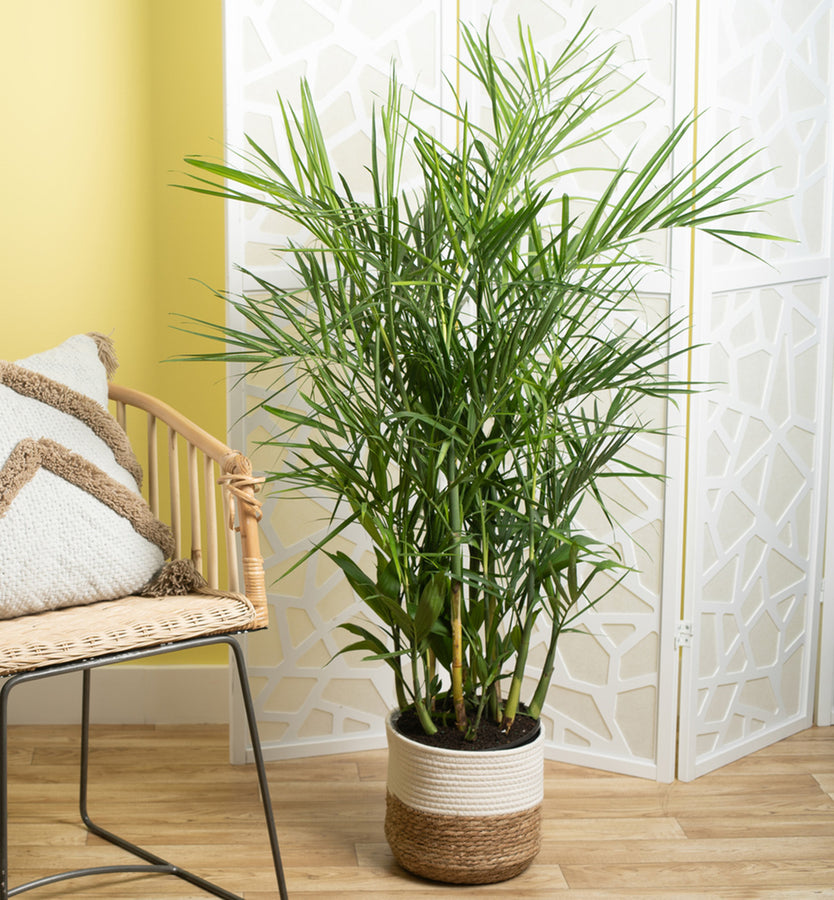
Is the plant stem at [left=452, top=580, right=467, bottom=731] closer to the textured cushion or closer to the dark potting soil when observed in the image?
the dark potting soil

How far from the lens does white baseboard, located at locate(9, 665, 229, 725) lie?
8.12 feet

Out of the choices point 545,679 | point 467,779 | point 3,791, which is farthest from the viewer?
point 545,679

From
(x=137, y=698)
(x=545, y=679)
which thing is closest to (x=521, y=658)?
(x=545, y=679)


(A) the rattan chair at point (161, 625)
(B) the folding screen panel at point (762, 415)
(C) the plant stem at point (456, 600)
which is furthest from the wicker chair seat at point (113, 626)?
(B) the folding screen panel at point (762, 415)

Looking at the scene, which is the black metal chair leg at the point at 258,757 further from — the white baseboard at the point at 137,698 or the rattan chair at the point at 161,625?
the white baseboard at the point at 137,698

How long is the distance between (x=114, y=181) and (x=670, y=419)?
1.32 m

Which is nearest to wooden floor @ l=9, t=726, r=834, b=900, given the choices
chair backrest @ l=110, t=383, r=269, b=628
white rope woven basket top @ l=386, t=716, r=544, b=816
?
white rope woven basket top @ l=386, t=716, r=544, b=816

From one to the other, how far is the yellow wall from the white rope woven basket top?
102 centimetres

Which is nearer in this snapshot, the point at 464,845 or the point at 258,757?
the point at 258,757

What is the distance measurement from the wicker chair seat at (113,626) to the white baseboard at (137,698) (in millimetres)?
842

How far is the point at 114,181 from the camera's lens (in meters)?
2.41

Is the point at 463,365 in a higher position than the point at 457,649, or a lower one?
higher

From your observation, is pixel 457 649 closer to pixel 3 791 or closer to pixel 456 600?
pixel 456 600

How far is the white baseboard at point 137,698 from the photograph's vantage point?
97.4 inches
